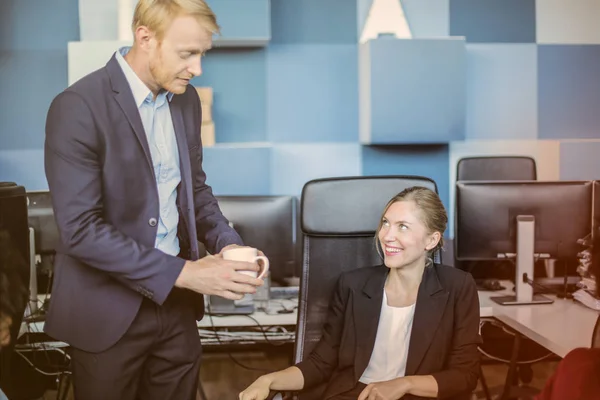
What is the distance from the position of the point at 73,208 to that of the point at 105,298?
279 millimetres

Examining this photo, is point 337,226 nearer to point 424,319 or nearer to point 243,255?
point 424,319

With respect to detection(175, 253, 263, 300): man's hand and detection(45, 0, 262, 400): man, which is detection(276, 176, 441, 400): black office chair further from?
detection(175, 253, 263, 300): man's hand

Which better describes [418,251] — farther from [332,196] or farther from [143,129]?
[143,129]

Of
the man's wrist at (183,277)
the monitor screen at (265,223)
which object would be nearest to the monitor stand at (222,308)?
the monitor screen at (265,223)

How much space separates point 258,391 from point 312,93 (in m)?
2.74

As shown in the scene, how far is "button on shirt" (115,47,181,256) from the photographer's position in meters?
1.71

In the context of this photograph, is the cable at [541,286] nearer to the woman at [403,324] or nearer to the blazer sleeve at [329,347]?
the woman at [403,324]

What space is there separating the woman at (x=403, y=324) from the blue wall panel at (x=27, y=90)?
2717mm

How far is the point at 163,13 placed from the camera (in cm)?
162

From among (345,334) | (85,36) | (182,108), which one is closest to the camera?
(182,108)

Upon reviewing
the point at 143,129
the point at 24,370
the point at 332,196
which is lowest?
the point at 24,370

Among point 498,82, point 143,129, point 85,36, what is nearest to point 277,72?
point 85,36

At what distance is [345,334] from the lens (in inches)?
81.0

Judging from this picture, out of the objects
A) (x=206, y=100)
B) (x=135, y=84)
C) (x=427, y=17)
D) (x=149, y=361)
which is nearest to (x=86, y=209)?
(x=135, y=84)
